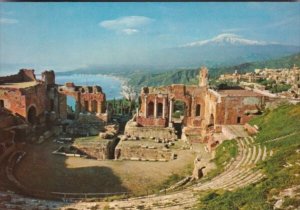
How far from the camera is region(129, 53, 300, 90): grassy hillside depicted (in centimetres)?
10831

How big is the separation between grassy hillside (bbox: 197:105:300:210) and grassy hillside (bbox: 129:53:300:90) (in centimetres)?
7980

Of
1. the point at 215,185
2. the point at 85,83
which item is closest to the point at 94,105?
the point at 215,185

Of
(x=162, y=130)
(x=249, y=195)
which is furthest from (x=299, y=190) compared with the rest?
(x=162, y=130)

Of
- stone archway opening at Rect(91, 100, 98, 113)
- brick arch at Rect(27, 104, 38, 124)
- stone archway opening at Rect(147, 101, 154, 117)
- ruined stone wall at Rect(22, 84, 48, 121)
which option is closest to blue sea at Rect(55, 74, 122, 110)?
ruined stone wall at Rect(22, 84, 48, 121)

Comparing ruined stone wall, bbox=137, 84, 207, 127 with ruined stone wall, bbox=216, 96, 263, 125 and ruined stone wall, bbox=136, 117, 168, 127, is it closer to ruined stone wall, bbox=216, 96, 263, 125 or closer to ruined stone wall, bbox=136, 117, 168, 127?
ruined stone wall, bbox=136, 117, 168, 127

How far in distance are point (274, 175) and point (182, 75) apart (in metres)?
98.3

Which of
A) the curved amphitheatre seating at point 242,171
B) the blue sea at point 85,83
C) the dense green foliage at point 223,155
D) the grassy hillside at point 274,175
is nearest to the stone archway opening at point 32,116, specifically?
the dense green foliage at point 223,155

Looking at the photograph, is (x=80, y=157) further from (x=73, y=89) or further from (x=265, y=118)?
(x=265, y=118)

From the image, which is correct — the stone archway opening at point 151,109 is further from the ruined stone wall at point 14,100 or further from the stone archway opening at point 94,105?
the ruined stone wall at point 14,100

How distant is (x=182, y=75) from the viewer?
371ft

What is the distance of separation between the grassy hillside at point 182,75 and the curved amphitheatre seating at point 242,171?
268 feet

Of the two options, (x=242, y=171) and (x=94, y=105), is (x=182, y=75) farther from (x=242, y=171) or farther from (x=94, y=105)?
(x=242, y=171)

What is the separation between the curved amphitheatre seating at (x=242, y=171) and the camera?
16725mm

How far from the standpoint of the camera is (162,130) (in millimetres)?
32719
